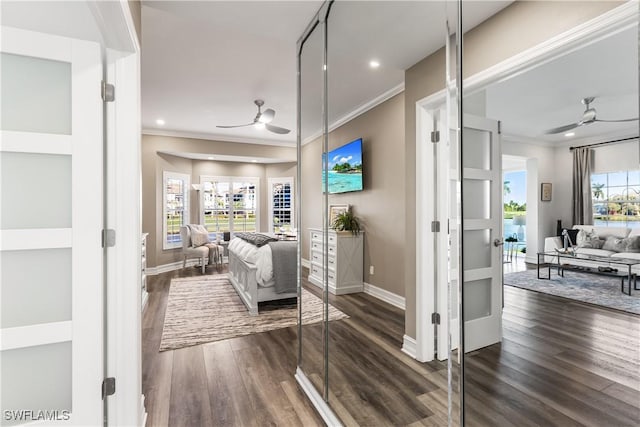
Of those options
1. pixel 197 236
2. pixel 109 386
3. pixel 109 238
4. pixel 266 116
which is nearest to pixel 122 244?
pixel 109 238

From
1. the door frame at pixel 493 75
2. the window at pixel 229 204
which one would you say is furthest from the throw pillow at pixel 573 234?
the window at pixel 229 204

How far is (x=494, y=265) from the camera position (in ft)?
3.03

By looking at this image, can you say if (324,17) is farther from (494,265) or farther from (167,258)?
(167,258)

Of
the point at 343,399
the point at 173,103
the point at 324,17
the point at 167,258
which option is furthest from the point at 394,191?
the point at 167,258

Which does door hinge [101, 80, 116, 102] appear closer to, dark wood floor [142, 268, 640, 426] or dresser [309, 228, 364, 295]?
dresser [309, 228, 364, 295]

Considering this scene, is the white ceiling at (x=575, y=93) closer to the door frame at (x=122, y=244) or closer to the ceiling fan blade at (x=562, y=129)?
the ceiling fan blade at (x=562, y=129)

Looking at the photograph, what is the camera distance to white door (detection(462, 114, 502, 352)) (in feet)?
2.99

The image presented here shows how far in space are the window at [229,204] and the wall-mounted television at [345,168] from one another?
5.71 m

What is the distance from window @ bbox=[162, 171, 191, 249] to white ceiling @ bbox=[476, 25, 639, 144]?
6.51 meters

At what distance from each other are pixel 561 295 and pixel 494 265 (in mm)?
172

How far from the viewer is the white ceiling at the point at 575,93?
2.01ft

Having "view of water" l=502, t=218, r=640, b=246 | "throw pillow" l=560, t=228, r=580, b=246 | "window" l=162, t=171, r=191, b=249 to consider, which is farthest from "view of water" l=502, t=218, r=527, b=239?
"window" l=162, t=171, r=191, b=249

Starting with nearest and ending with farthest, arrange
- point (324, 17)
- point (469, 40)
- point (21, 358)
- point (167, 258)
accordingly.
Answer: point (469, 40) < point (21, 358) < point (324, 17) < point (167, 258)

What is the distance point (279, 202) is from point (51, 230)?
640 centimetres
